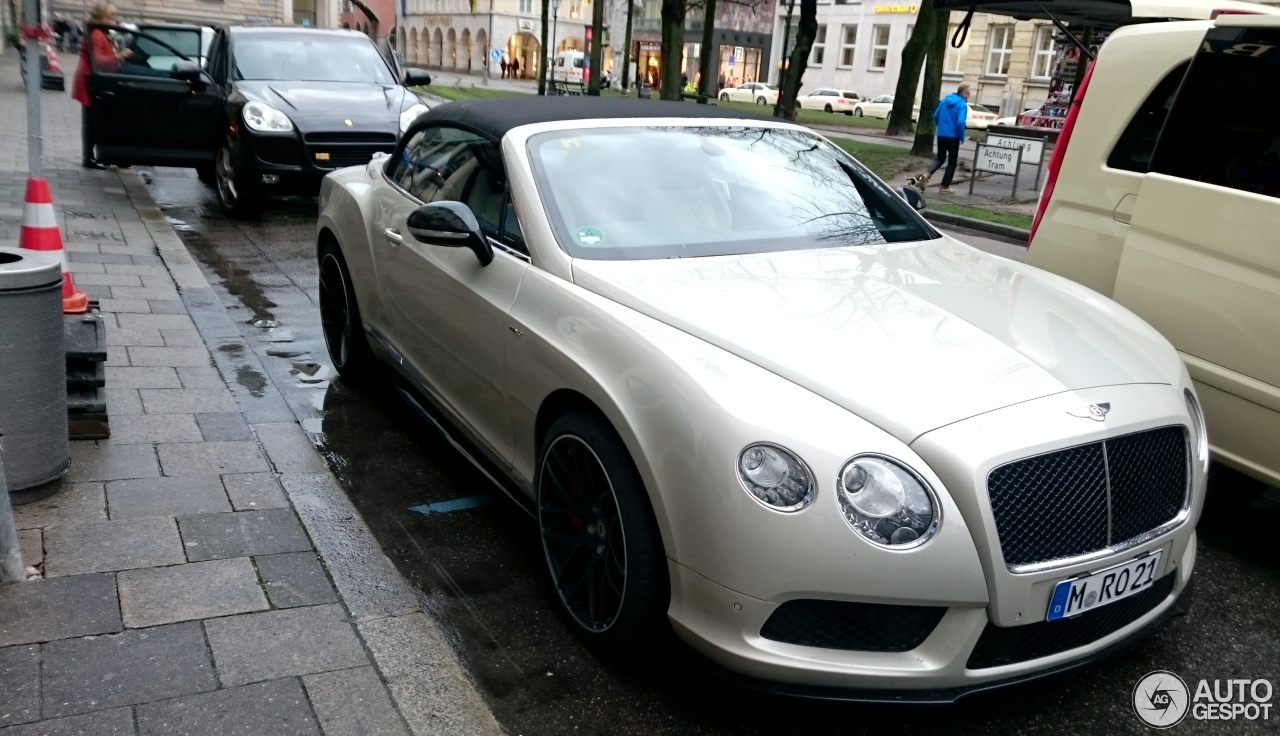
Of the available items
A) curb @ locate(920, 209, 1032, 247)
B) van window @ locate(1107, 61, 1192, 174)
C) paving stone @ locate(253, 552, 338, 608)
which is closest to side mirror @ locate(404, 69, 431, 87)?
curb @ locate(920, 209, 1032, 247)

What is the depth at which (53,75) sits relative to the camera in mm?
25297

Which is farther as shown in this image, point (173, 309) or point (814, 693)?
point (173, 309)

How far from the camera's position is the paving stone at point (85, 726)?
2.58 m

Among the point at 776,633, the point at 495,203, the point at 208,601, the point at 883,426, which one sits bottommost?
the point at 208,601

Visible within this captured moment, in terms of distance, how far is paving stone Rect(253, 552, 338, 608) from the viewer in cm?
331

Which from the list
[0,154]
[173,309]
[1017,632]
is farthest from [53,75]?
[1017,632]

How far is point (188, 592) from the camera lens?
3.29 meters

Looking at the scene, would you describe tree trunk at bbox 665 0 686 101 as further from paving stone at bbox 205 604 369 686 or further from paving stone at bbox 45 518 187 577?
paving stone at bbox 205 604 369 686

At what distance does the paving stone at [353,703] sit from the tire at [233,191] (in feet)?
26.5

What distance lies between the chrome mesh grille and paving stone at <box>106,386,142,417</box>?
3791 mm

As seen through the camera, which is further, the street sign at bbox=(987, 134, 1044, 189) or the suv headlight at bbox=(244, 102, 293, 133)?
the street sign at bbox=(987, 134, 1044, 189)

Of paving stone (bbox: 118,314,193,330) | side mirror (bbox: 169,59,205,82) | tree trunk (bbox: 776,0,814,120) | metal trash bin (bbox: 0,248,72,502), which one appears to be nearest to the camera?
metal trash bin (bbox: 0,248,72,502)

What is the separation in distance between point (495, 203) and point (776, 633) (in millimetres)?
2052

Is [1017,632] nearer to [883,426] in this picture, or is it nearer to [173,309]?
[883,426]
